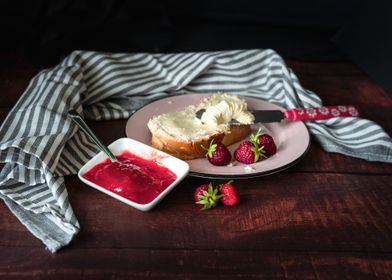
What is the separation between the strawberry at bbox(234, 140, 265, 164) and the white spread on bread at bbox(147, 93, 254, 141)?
0.08m

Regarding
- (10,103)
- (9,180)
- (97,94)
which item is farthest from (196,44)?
(9,180)

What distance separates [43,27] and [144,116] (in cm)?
67

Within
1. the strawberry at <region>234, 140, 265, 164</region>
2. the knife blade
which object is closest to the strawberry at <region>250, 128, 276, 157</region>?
the strawberry at <region>234, 140, 265, 164</region>

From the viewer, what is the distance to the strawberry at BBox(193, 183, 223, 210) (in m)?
1.08

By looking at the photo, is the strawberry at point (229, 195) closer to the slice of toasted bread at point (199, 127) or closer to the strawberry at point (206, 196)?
the strawberry at point (206, 196)

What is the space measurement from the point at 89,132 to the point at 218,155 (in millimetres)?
332

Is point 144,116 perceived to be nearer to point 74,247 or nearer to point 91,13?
point 74,247

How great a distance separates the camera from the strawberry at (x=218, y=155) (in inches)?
46.6

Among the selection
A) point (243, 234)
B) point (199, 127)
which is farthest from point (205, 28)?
point (243, 234)

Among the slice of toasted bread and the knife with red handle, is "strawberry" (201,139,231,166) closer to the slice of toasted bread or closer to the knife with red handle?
the slice of toasted bread

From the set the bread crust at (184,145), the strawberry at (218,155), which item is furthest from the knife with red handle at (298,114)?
the strawberry at (218,155)

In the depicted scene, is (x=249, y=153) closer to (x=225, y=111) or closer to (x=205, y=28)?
(x=225, y=111)

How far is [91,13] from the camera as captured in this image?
183 centimetres

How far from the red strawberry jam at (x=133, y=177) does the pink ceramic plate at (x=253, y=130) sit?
8cm
